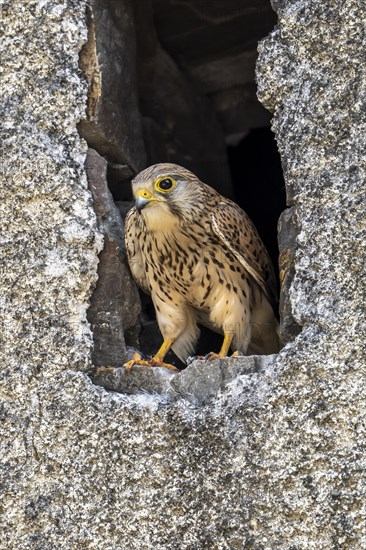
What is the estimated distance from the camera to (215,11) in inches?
204

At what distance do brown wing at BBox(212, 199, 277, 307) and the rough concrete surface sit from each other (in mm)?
704

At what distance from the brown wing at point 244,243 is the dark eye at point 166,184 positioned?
0.73 ft

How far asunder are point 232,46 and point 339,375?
261 cm

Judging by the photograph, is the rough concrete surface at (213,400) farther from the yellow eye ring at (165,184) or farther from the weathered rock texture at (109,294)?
the yellow eye ring at (165,184)

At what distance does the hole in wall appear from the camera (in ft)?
14.7

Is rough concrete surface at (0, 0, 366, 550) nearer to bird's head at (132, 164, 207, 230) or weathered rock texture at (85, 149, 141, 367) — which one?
weathered rock texture at (85, 149, 141, 367)

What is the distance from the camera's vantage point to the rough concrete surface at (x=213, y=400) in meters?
3.35

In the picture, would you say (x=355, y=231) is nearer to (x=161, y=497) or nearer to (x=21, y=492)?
(x=161, y=497)

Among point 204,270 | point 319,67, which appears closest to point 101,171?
point 204,270

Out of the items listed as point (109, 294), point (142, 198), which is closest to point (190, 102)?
point (142, 198)

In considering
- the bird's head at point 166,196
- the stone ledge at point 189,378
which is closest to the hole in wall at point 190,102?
the bird's head at point 166,196

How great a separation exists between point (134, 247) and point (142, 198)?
27 cm

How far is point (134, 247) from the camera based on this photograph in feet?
14.3

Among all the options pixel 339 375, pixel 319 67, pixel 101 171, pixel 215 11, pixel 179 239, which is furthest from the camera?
pixel 215 11
